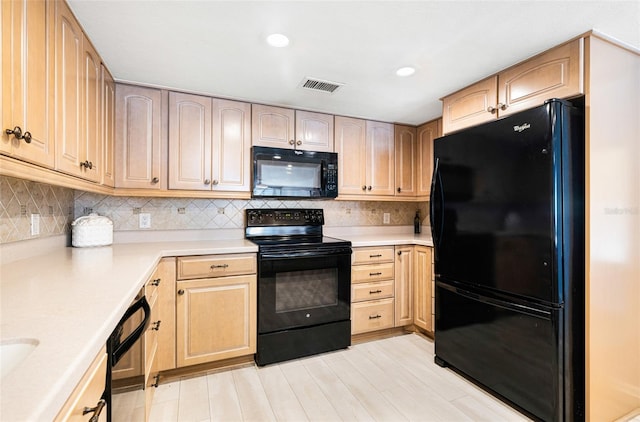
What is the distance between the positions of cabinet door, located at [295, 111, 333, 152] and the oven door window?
1037mm

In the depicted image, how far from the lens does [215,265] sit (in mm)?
2227

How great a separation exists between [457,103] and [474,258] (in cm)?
120

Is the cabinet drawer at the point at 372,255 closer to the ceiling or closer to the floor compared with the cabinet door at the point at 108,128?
closer to the floor

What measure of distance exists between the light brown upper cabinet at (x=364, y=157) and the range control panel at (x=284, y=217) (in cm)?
35

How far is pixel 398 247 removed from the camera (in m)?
2.88

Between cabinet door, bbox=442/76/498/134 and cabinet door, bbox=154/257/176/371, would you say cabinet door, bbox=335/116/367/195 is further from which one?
cabinet door, bbox=154/257/176/371

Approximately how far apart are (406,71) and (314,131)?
104cm

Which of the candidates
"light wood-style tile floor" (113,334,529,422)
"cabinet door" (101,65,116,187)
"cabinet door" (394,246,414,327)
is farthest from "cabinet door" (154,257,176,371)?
"cabinet door" (394,246,414,327)

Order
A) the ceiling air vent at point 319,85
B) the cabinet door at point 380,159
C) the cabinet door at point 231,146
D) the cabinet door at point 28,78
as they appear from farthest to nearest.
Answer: the cabinet door at point 380,159 < the cabinet door at point 231,146 < the ceiling air vent at point 319,85 < the cabinet door at point 28,78

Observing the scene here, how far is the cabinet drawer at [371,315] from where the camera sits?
8.84ft

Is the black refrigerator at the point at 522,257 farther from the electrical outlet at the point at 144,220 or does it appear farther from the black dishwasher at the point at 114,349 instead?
the electrical outlet at the point at 144,220

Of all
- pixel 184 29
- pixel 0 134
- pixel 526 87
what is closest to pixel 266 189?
pixel 184 29

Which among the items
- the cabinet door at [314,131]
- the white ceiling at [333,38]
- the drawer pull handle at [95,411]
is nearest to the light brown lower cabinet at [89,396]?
the drawer pull handle at [95,411]

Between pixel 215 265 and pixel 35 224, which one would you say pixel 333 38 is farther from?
pixel 35 224
